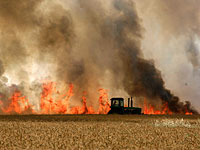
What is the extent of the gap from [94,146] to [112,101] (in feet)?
110

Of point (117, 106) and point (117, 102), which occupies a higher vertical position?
point (117, 102)

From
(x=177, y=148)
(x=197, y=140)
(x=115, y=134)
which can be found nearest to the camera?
(x=177, y=148)

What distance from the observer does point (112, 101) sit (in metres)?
49.4

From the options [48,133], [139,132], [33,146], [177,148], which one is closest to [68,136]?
[48,133]

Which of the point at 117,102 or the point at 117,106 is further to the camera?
the point at 117,102

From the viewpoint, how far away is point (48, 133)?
20266 mm

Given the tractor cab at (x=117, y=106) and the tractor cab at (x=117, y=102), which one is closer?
the tractor cab at (x=117, y=106)

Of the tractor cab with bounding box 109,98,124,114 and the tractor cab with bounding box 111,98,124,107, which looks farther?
the tractor cab with bounding box 111,98,124,107

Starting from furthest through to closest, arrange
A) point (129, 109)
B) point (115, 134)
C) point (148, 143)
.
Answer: point (129, 109) → point (115, 134) → point (148, 143)

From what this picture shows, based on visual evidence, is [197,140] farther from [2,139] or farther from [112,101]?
[112,101]

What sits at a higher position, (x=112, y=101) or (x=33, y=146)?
(x=112, y=101)

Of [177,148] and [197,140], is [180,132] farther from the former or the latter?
[177,148]

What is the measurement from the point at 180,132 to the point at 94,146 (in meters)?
7.77

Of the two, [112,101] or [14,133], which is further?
[112,101]
